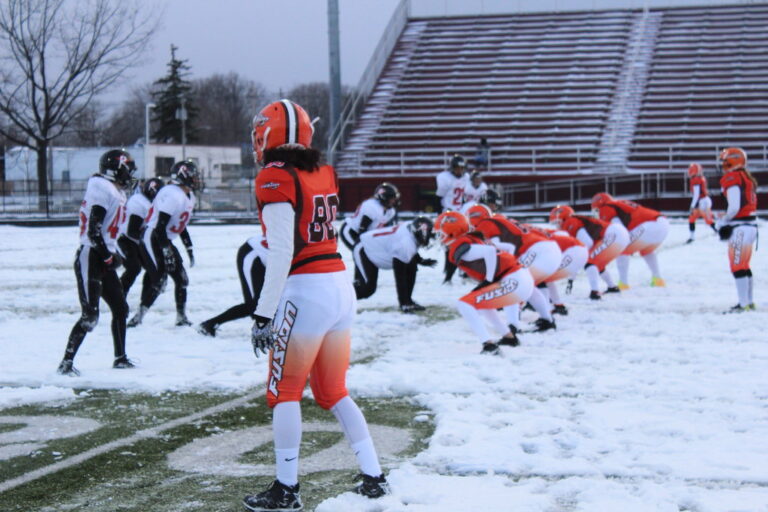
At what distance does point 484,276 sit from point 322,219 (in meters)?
4.71

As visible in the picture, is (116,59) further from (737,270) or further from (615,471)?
(615,471)

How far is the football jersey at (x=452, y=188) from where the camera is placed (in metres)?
15.7

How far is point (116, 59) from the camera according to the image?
1502 inches

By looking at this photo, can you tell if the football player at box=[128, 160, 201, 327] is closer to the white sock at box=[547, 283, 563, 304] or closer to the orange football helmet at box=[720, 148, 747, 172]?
the white sock at box=[547, 283, 563, 304]

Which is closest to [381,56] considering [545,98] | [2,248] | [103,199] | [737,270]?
[545,98]

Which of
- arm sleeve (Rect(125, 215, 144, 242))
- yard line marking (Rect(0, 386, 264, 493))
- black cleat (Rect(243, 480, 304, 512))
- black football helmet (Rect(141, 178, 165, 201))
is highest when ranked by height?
black football helmet (Rect(141, 178, 165, 201))

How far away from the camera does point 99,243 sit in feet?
25.3

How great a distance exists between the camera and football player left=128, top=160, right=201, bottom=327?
1023 centimetres

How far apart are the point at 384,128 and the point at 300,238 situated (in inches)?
1359

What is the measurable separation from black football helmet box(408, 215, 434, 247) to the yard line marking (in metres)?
4.84

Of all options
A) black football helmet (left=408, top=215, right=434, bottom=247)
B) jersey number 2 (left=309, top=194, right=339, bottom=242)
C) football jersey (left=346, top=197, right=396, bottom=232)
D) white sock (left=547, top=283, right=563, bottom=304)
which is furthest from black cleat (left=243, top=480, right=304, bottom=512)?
football jersey (left=346, top=197, right=396, bottom=232)

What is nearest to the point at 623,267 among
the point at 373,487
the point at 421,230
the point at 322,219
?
the point at 421,230

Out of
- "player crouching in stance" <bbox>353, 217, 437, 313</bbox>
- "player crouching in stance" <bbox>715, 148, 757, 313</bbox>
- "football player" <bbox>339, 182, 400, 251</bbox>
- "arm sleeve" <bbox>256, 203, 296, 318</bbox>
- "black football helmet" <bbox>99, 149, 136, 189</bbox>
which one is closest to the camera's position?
"arm sleeve" <bbox>256, 203, 296, 318</bbox>

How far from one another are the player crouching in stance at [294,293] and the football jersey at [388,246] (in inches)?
285
